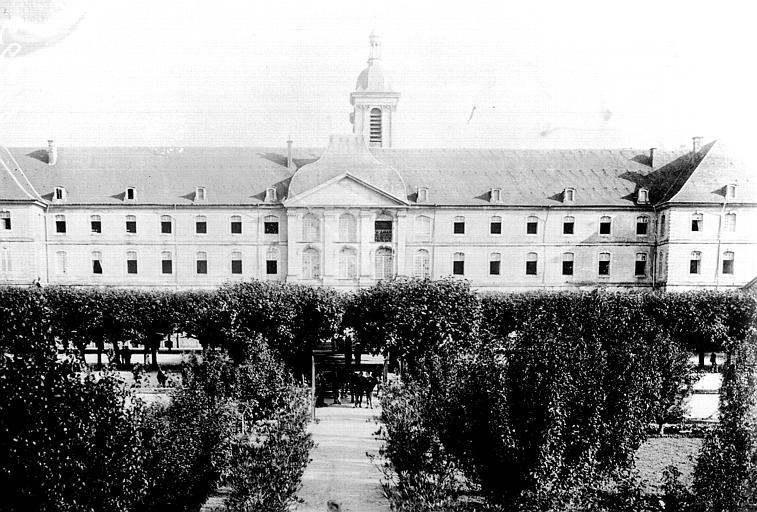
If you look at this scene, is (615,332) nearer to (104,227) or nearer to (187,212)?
(187,212)

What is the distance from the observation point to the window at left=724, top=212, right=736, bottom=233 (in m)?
30.4

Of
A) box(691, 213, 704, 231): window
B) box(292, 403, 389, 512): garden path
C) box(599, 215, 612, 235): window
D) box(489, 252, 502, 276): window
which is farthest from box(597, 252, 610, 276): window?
box(292, 403, 389, 512): garden path

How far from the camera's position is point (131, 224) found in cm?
3262

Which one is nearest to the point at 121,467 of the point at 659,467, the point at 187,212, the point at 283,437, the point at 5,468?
the point at 5,468

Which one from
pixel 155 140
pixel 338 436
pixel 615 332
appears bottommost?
pixel 338 436

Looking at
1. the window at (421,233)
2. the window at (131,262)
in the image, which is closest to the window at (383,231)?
the window at (421,233)

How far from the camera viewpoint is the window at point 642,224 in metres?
32.9

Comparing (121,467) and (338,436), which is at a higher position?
(121,467)

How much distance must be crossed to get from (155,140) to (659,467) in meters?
35.7

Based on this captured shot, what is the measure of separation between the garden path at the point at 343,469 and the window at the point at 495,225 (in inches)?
841

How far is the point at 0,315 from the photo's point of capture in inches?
218

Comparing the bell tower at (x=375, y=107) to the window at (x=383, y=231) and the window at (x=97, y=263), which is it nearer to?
the window at (x=383, y=231)

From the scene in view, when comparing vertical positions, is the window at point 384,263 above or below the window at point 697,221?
below

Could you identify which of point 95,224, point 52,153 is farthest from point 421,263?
point 52,153
